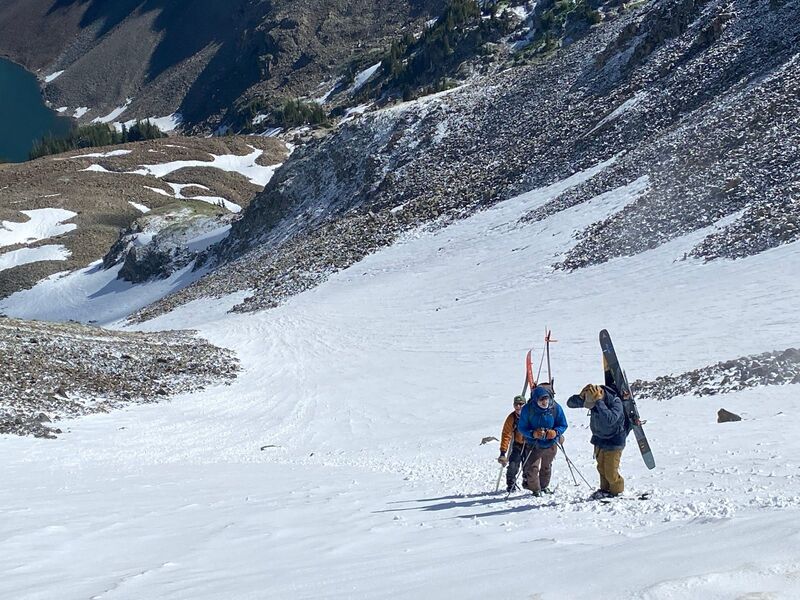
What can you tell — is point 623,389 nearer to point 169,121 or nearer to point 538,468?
point 538,468

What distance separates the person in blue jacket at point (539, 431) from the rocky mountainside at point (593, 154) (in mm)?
18057

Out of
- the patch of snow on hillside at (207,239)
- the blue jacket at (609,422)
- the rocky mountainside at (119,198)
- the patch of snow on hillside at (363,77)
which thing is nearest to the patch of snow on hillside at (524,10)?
the patch of snow on hillside at (363,77)

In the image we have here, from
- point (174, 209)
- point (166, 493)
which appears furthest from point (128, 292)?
point (166, 493)

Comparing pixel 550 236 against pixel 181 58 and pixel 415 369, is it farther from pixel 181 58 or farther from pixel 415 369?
pixel 181 58

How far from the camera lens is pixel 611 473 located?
30.5 feet

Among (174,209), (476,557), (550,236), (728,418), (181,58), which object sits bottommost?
(728,418)

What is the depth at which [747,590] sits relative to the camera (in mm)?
4855

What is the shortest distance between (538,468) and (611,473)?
4.47ft

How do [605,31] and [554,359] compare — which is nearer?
[554,359]

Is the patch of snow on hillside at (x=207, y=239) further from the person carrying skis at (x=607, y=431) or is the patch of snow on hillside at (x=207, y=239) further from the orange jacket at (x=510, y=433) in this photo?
the person carrying skis at (x=607, y=431)

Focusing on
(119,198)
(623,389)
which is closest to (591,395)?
(623,389)

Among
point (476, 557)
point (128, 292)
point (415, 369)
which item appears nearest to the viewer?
point (476, 557)

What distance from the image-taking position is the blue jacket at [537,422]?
411 inches

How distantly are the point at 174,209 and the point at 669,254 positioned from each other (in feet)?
182
